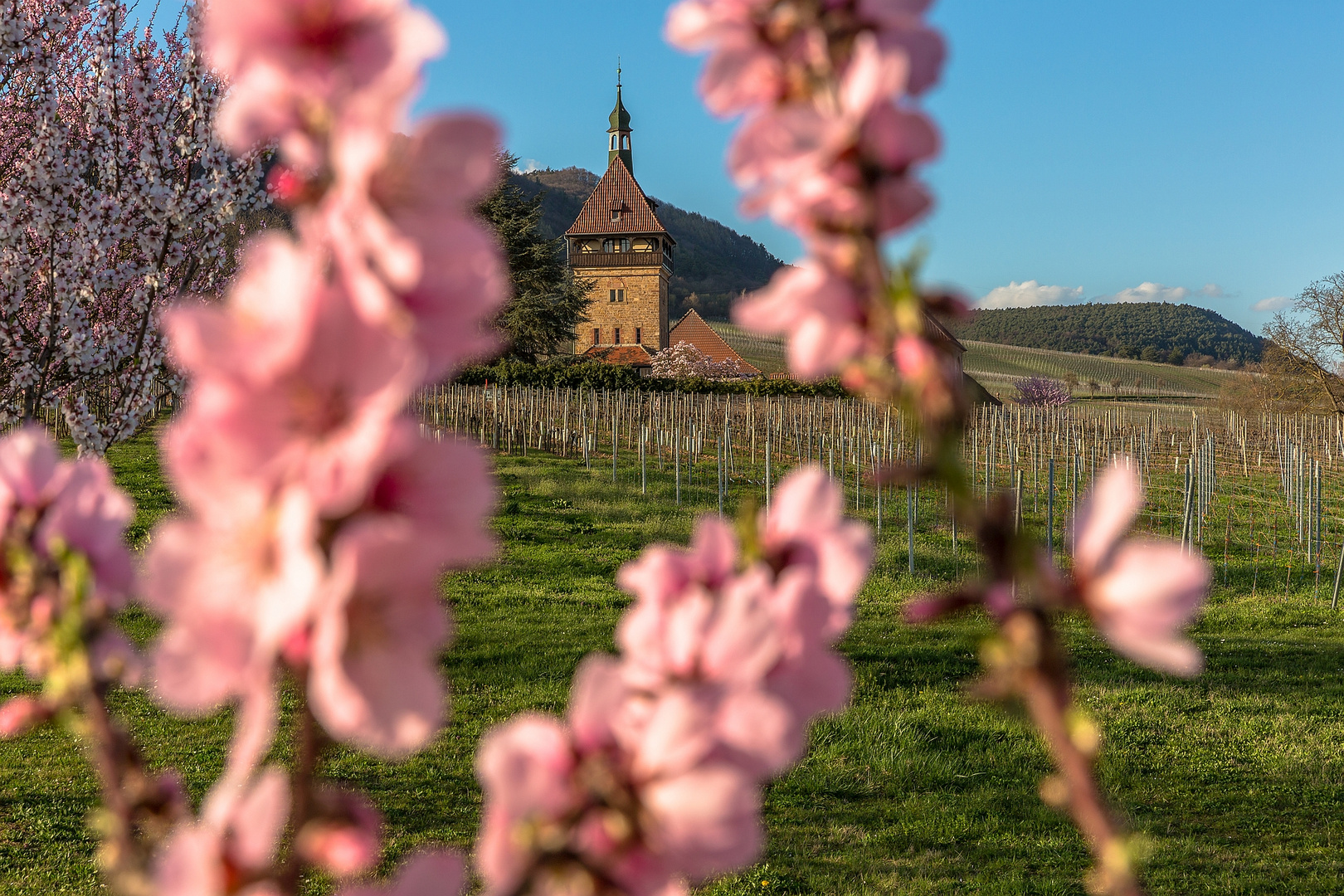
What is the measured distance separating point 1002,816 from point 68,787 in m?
5.21

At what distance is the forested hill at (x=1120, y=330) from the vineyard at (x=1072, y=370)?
15.6m

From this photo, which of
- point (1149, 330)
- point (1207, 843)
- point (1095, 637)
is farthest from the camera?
point (1149, 330)

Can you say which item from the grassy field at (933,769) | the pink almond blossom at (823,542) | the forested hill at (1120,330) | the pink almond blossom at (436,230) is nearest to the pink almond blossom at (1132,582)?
the pink almond blossom at (823,542)

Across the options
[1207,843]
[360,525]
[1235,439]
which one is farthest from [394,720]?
[1235,439]

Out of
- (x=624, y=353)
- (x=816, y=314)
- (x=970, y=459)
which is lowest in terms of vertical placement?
(x=970, y=459)

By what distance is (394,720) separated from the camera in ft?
1.28

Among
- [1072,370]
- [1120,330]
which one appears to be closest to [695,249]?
[1120,330]

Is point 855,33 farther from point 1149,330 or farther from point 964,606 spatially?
point 1149,330

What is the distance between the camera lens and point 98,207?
602cm

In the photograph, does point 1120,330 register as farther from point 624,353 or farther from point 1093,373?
point 624,353

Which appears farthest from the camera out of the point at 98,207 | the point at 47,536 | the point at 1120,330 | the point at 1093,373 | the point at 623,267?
the point at 1120,330

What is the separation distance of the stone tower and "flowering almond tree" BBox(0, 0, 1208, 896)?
51080 mm

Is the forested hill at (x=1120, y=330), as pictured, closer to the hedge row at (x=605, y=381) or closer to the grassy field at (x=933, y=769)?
the hedge row at (x=605, y=381)

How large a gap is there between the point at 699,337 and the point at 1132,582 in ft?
191
